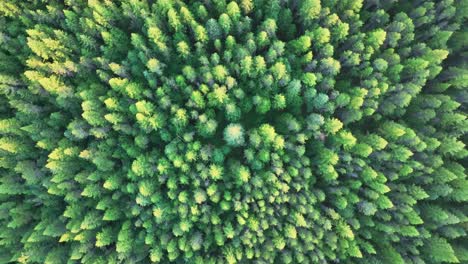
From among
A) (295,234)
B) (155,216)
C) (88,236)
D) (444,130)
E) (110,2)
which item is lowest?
(88,236)

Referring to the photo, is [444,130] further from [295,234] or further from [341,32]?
[295,234]

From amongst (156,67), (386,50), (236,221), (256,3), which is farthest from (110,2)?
(386,50)

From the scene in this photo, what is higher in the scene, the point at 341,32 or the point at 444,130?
the point at 341,32

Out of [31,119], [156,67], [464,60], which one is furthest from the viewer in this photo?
[464,60]

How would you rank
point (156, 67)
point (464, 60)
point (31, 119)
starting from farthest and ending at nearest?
point (464, 60)
point (31, 119)
point (156, 67)

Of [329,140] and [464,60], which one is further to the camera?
[464,60]

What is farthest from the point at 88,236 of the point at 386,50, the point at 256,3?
the point at 386,50
